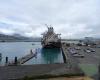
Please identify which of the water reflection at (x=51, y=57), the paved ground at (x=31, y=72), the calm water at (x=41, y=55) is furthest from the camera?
the water reflection at (x=51, y=57)

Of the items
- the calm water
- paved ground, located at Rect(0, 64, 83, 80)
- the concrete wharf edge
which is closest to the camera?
the concrete wharf edge

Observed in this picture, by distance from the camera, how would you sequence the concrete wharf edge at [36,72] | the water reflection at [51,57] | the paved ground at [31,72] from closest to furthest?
1. the concrete wharf edge at [36,72]
2. the paved ground at [31,72]
3. the water reflection at [51,57]

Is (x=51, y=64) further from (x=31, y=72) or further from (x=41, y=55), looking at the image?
(x=41, y=55)

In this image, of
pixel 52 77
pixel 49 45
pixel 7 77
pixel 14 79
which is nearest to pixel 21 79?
pixel 14 79

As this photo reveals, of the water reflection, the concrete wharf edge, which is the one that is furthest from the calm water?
the concrete wharf edge

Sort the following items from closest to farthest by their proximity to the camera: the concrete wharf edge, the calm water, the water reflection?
the concrete wharf edge
the calm water
the water reflection

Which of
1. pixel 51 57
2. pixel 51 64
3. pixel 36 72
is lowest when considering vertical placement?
pixel 51 57

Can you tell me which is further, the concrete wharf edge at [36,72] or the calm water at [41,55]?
the calm water at [41,55]

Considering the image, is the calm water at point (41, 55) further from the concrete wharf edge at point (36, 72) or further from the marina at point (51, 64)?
the concrete wharf edge at point (36, 72)

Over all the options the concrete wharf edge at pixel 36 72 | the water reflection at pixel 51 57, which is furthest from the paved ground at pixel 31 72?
the water reflection at pixel 51 57

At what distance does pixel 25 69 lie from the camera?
20.7 metres

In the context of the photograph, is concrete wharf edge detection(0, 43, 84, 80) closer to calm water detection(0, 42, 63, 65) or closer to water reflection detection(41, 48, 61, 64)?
calm water detection(0, 42, 63, 65)

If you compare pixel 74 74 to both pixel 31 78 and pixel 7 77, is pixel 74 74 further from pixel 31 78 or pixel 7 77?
pixel 7 77

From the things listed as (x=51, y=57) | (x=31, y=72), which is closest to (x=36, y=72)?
(x=31, y=72)
